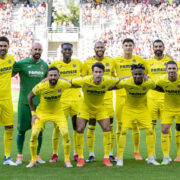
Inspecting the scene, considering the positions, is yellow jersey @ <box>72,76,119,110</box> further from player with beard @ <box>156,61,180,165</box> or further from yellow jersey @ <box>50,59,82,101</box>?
player with beard @ <box>156,61,180,165</box>

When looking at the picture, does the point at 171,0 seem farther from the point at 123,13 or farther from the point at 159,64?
the point at 159,64

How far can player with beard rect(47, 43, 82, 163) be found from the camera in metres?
7.44

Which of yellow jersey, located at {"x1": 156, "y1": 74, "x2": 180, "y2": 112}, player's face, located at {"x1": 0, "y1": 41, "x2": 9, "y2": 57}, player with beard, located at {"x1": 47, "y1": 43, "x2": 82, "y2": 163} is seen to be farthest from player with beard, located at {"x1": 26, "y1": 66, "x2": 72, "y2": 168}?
yellow jersey, located at {"x1": 156, "y1": 74, "x2": 180, "y2": 112}

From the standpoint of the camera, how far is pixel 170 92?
23.1 feet

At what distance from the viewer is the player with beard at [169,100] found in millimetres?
6910

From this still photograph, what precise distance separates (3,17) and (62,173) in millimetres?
32621

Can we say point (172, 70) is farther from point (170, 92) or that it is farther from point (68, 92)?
point (68, 92)

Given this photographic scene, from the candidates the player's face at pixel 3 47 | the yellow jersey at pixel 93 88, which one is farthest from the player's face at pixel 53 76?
the player's face at pixel 3 47

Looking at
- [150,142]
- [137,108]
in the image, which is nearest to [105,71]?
[137,108]

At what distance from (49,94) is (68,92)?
0.87 meters

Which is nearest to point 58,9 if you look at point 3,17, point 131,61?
point 3,17

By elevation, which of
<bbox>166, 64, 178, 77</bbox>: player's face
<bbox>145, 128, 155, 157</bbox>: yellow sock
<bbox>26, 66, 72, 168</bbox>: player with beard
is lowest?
<bbox>145, 128, 155, 157</bbox>: yellow sock

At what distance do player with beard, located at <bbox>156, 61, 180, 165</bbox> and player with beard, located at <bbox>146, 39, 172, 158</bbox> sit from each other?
407 millimetres

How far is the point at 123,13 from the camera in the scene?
3569cm
